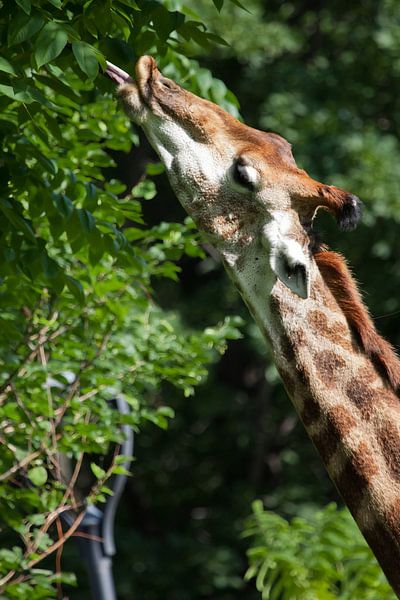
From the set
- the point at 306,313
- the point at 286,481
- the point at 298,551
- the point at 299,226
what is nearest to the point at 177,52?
the point at 299,226

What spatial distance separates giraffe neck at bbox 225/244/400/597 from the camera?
10.7 ft

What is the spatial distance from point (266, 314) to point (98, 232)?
661 mm

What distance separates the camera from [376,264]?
13.0 m

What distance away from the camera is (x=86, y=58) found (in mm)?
3154

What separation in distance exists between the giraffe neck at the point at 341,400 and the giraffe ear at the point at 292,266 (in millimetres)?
95

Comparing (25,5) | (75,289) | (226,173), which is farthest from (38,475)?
(25,5)

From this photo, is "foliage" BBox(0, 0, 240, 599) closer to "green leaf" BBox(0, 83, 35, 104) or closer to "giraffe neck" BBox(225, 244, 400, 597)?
"green leaf" BBox(0, 83, 35, 104)

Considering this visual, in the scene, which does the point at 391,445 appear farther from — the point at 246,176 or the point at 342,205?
the point at 246,176

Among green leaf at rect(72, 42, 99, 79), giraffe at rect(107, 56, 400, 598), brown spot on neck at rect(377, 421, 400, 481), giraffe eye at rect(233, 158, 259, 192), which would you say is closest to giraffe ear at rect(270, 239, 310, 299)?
giraffe at rect(107, 56, 400, 598)

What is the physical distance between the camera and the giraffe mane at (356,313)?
11.3ft

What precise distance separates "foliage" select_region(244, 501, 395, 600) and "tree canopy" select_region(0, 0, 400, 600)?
0.05 ft

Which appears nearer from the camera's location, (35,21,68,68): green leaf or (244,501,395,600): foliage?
(35,21,68,68): green leaf

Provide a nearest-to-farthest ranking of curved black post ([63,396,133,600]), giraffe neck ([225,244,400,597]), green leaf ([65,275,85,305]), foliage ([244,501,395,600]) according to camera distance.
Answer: giraffe neck ([225,244,400,597])
green leaf ([65,275,85,305])
curved black post ([63,396,133,600])
foliage ([244,501,395,600])

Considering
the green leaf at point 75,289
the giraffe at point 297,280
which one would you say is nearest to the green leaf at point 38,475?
the green leaf at point 75,289
